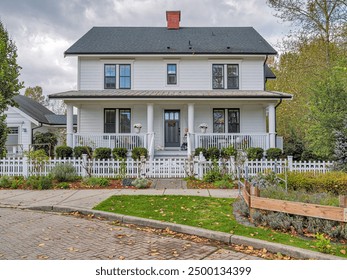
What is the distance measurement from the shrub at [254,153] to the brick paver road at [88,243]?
31.0 feet

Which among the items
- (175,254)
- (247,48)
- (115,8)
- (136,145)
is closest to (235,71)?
(247,48)

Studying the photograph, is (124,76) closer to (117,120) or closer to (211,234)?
(117,120)

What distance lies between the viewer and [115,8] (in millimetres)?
19234

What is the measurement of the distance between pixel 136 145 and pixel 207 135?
3.89 metres

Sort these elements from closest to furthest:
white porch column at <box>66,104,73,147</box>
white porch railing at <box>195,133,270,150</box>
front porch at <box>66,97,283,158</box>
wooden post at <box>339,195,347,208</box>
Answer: wooden post at <box>339,195,347,208</box>
white porch railing at <box>195,133,270,150</box>
white porch column at <box>66,104,73,147</box>
front porch at <box>66,97,283,158</box>

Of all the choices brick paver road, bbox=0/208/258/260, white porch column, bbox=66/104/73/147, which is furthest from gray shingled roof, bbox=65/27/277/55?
brick paver road, bbox=0/208/258/260

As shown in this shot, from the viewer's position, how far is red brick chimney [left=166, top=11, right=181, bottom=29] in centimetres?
2058

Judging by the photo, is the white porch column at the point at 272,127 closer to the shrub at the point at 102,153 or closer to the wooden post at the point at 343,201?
the shrub at the point at 102,153

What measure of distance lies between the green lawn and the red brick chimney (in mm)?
15476

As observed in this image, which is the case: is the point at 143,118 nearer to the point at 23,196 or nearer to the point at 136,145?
the point at 136,145

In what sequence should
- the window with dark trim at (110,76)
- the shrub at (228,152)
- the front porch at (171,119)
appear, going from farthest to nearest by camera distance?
the window with dark trim at (110,76), the front porch at (171,119), the shrub at (228,152)

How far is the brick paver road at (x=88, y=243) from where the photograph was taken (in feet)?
14.3

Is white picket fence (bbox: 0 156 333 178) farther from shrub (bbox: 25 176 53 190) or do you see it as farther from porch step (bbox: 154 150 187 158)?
porch step (bbox: 154 150 187 158)

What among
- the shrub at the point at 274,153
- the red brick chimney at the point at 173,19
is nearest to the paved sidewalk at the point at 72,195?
the shrub at the point at 274,153
